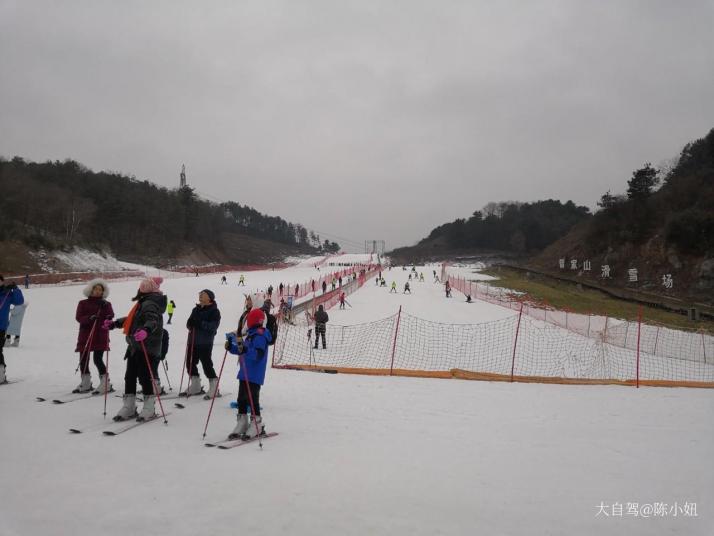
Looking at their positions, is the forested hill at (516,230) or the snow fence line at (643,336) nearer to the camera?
the snow fence line at (643,336)

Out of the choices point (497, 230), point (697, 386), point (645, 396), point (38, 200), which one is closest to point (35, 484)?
point (645, 396)

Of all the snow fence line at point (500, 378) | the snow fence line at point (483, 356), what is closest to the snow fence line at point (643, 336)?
the snow fence line at point (483, 356)

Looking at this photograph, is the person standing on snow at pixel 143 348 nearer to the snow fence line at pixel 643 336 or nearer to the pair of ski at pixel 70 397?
the pair of ski at pixel 70 397

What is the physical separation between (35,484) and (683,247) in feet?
179

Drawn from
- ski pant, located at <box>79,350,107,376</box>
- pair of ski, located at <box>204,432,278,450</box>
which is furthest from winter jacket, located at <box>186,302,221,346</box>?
pair of ski, located at <box>204,432,278,450</box>

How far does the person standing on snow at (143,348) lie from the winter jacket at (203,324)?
1.11 metres

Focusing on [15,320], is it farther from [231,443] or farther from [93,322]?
[231,443]

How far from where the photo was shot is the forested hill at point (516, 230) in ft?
400

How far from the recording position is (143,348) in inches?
211

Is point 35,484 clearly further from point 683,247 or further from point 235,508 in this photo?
point 683,247

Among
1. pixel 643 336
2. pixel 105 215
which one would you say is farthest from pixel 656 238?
pixel 105 215

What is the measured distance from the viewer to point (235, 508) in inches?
140

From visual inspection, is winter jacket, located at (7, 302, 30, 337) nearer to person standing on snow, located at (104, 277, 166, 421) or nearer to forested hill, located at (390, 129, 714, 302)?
person standing on snow, located at (104, 277, 166, 421)

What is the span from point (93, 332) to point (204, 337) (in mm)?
1643
